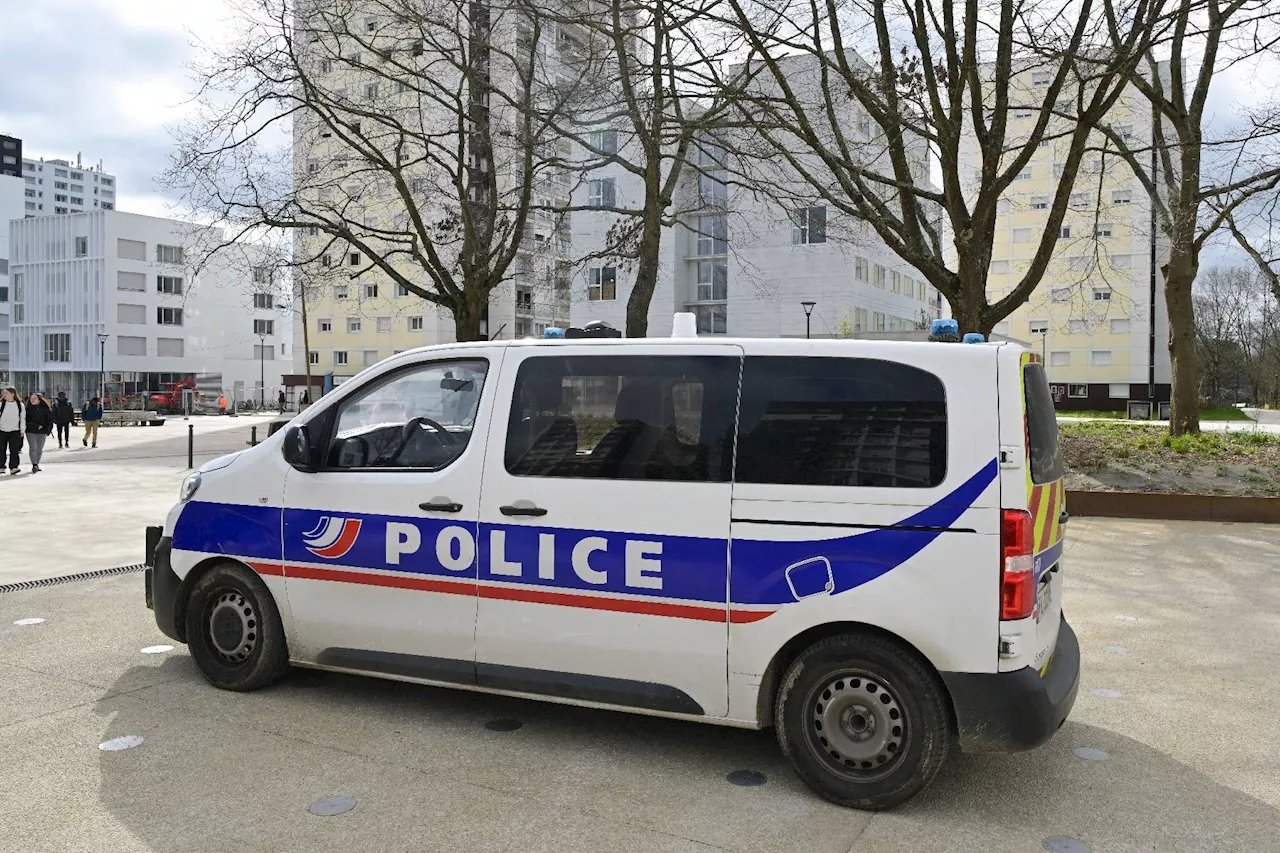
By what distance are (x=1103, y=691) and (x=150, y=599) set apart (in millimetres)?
5203

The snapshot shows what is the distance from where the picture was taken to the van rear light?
12.6 ft

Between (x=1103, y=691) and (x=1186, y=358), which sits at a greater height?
(x=1186, y=358)

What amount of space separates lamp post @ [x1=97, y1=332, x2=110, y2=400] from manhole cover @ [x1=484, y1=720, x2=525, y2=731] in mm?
78405

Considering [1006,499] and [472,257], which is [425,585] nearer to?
[1006,499]

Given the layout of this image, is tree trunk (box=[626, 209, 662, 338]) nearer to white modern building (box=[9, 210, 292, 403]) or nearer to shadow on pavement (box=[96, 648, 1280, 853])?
shadow on pavement (box=[96, 648, 1280, 853])

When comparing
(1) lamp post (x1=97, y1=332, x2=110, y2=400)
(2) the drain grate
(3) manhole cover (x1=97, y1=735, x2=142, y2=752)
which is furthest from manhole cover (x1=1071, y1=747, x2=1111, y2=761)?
(1) lamp post (x1=97, y1=332, x2=110, y2=400)

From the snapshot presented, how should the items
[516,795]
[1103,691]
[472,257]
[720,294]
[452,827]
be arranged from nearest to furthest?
[452,827]
[516,795]
[1103,691]
[472,257]
[720,294]

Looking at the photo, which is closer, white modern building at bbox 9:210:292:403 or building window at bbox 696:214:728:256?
building window at bbox 696:214:728:256

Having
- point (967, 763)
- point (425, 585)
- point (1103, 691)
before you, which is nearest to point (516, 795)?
point (425, 585)

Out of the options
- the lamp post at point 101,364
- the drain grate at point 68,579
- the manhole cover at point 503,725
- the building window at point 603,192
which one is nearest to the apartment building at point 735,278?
the building window at point 603,192

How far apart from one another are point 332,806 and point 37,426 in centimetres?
1972

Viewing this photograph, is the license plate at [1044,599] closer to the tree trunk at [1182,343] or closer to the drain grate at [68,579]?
the drain grate at [68,579]

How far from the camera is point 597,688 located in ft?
14.7

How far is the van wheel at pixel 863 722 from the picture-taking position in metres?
A: 3.95
